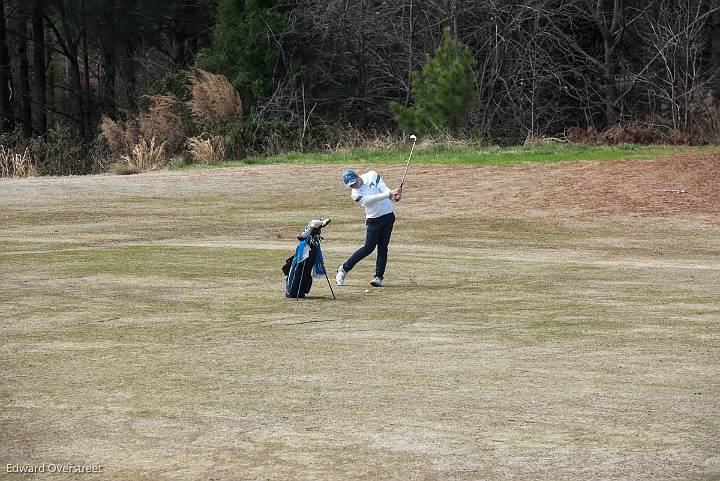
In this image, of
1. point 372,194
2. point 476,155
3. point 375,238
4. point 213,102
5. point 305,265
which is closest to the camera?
point 305,265

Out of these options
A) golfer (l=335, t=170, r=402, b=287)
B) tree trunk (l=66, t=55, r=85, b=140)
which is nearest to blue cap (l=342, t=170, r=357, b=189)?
golfer (l=335, t=170, r=402, b=287)

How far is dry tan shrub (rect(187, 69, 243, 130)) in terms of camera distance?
40219 millimetres

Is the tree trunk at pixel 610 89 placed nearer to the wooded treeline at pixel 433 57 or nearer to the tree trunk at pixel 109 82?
the wooded treeline at pixel 433 57

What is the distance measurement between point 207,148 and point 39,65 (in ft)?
59.7

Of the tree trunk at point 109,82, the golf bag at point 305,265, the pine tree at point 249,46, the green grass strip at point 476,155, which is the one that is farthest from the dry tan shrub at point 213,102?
the golf bag at point 305,265

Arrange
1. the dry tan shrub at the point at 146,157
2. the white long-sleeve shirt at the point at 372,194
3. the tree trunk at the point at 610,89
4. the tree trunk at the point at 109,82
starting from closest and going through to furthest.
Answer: the white long-sleeve shirt at the point at 372,194
the dry tan shrub at the point at 146,157
the tree trunk at the point at 610,89
the tree trunk at the point at 109,82

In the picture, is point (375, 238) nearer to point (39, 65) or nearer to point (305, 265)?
point (305, 265)

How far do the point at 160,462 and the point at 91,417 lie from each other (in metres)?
1.24

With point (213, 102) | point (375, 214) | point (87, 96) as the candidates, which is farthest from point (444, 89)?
point (87, 96)

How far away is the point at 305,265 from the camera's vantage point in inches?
592

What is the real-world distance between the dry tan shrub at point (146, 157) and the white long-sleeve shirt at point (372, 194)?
72.8 ft

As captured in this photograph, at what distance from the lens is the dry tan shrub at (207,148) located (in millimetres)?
38781

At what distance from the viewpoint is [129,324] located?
1291 cm

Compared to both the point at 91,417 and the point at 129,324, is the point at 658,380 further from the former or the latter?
the point at 129,324
